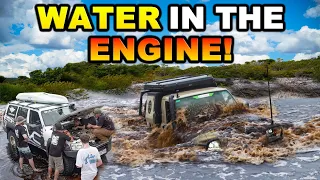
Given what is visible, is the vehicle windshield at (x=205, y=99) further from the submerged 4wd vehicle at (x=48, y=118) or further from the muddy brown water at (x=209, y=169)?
the submerged 4wd vehicle at (x=48, y=118)

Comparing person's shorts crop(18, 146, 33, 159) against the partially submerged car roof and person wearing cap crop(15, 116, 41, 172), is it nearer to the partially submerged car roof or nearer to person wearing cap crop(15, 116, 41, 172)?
person wearing cap crop(15, 116, 41, 172)

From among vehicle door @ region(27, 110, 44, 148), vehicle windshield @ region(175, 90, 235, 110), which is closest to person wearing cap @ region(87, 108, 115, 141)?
vehicle door @ region(27, 110, 44, 148)

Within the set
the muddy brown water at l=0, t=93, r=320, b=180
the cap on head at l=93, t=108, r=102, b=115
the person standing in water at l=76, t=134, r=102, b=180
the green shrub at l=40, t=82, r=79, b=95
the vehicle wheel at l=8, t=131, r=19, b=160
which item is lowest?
the muddy brown water at l=0, t=93, r=320, b=180

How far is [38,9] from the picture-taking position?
9781 mm

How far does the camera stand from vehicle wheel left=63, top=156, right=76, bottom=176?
8.25 metres

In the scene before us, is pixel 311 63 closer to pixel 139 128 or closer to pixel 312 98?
pixel 312 98

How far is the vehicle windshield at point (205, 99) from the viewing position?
30.1 ft

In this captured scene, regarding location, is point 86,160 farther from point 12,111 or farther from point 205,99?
point 12,111

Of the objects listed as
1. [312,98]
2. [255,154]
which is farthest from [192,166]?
[312,98]

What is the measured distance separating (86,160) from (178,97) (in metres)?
3.53

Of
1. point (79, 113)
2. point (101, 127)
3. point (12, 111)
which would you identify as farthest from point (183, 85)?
point (12, 111)

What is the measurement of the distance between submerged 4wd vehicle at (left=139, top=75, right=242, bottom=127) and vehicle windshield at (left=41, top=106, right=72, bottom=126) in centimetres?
208

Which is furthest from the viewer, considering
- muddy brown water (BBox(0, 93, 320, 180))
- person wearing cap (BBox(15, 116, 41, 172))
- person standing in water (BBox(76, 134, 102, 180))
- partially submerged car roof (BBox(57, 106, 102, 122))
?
partially submerged car roof (BBox(57, 106, 102, 122))

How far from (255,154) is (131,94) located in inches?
447
